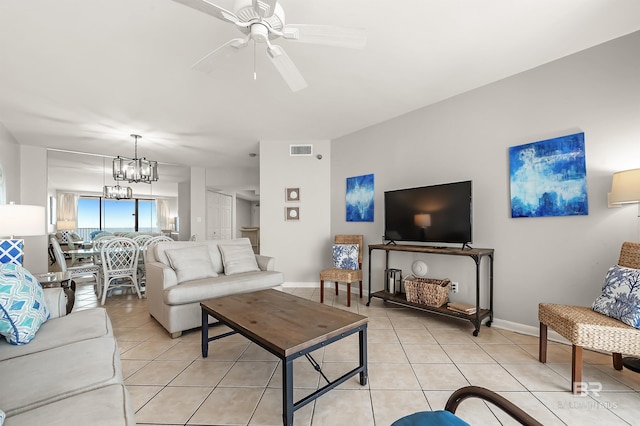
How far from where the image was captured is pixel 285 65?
74.4 inches

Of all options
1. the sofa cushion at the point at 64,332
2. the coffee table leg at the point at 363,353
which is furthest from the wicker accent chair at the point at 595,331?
the sofa cushion at the point at 64,332

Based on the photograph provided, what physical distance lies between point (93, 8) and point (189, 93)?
128cm

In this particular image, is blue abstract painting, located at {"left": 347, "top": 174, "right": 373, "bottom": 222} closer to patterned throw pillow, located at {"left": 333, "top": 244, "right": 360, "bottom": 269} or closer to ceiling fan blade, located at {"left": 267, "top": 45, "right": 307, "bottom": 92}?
patterned throw pillow, located at {"left": 333, "top": 244, "right": 360, "bottom": 269}

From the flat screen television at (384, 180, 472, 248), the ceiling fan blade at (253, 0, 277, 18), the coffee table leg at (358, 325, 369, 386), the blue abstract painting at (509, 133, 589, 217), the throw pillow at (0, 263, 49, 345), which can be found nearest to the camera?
the ceiling fan blade at (253, 0, 277, 18)

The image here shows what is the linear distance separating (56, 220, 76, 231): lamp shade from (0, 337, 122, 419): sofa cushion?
420 inches

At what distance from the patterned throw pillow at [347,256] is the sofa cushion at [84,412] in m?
3.16

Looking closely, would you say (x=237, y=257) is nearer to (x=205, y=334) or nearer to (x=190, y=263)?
(x=190, y=263)

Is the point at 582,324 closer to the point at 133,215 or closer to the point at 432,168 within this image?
the point at 432,168

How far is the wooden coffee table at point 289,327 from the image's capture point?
4.75ft

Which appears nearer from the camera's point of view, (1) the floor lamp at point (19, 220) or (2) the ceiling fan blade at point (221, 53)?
(2) the ceiling fan blade at point (221, 53)

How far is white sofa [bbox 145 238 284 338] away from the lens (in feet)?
8.77

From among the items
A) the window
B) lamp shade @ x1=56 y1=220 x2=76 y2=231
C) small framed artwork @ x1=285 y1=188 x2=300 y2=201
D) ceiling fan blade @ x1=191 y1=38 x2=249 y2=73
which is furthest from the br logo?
the window

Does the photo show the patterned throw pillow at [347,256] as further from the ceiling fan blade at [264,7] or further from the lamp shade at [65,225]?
the lamp shade at [65,225]

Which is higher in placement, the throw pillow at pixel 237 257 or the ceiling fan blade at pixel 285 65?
the ceiling fan blade at pixel 285 65
